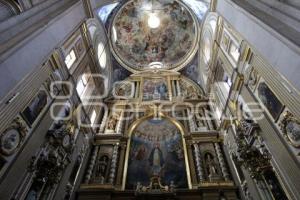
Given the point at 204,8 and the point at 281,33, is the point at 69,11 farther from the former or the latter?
the point at 204,8

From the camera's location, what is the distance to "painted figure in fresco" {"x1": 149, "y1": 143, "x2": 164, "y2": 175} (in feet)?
42.2

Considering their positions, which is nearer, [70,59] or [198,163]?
[70,59]

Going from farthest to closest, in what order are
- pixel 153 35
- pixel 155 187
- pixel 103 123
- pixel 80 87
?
pixel 153 35 < pixel 103 123 < pixel 80 87 < pixel 155 187

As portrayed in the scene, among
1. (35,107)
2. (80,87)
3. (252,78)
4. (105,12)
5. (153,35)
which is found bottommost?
(35,107)

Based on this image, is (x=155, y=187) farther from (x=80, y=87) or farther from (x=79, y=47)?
(x=79, y=47)

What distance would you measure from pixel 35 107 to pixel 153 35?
1662cm

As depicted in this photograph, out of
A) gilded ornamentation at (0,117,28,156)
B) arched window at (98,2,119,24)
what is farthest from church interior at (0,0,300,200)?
arched window at (98,2,119,24)

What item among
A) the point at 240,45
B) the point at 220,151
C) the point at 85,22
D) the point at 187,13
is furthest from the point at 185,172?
the point at 187,13

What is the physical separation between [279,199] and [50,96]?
951 centimetres

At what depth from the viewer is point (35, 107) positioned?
28.1ft

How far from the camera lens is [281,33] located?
7.13 metres

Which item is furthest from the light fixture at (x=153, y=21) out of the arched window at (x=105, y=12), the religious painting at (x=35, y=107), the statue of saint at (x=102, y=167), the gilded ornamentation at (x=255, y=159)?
the gilded ornamentation at (x=255, y=159)

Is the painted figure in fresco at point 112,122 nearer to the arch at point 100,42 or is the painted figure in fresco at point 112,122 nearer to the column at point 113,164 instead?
the column at point 113,164

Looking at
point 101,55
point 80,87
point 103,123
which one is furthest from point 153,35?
point 80,87
